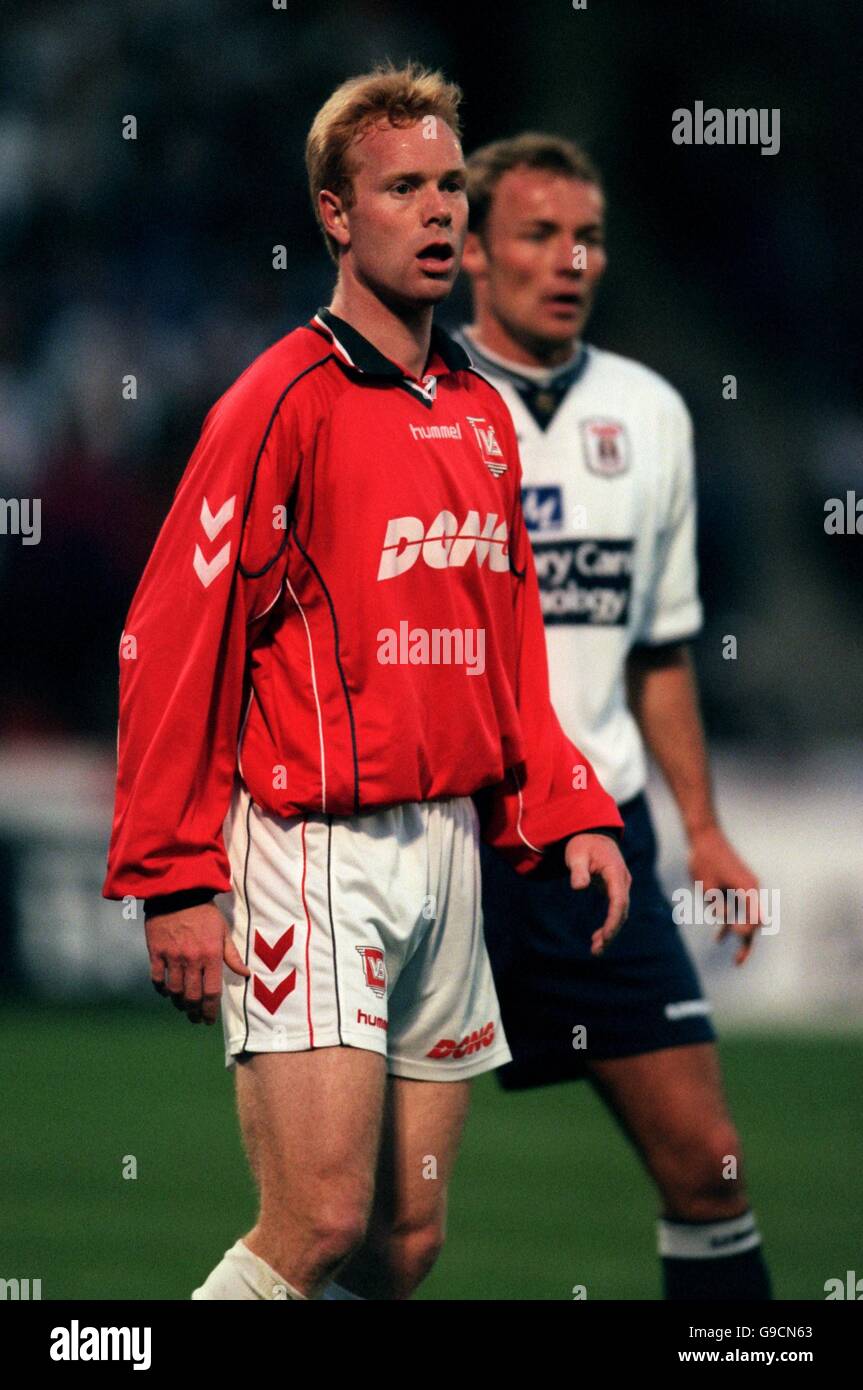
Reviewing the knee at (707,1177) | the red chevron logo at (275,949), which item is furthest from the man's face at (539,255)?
the red chevron logo at (275,949)

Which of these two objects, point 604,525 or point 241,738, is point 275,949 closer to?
point 241,738

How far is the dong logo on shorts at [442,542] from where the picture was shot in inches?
130

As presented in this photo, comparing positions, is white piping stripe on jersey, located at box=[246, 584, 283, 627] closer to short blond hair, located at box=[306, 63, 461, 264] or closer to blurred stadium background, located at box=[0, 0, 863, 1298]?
short blond hair, located at box=[306, 63, 461, 264]

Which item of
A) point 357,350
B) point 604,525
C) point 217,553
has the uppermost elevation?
point 357,350

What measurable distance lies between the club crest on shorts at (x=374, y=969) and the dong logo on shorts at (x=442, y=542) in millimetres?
535

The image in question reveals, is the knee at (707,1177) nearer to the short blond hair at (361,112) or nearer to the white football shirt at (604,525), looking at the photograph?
the white football shirt at (604,525)

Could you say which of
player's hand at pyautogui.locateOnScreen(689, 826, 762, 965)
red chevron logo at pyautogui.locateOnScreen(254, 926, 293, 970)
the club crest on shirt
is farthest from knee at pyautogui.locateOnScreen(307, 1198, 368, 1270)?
player's hand at pyautogui.locateOnScreen(689, 826, 762, 965)

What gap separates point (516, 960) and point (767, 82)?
8.96 metres

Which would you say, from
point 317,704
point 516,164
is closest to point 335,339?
point 317,704

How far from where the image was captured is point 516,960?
434 centimetres

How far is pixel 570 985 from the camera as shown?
14.2 feet

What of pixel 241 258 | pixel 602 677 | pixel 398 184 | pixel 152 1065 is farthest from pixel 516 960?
pixel 241 258

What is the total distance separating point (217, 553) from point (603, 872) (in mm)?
796

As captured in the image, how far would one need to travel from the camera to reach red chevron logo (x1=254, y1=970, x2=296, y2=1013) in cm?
325
